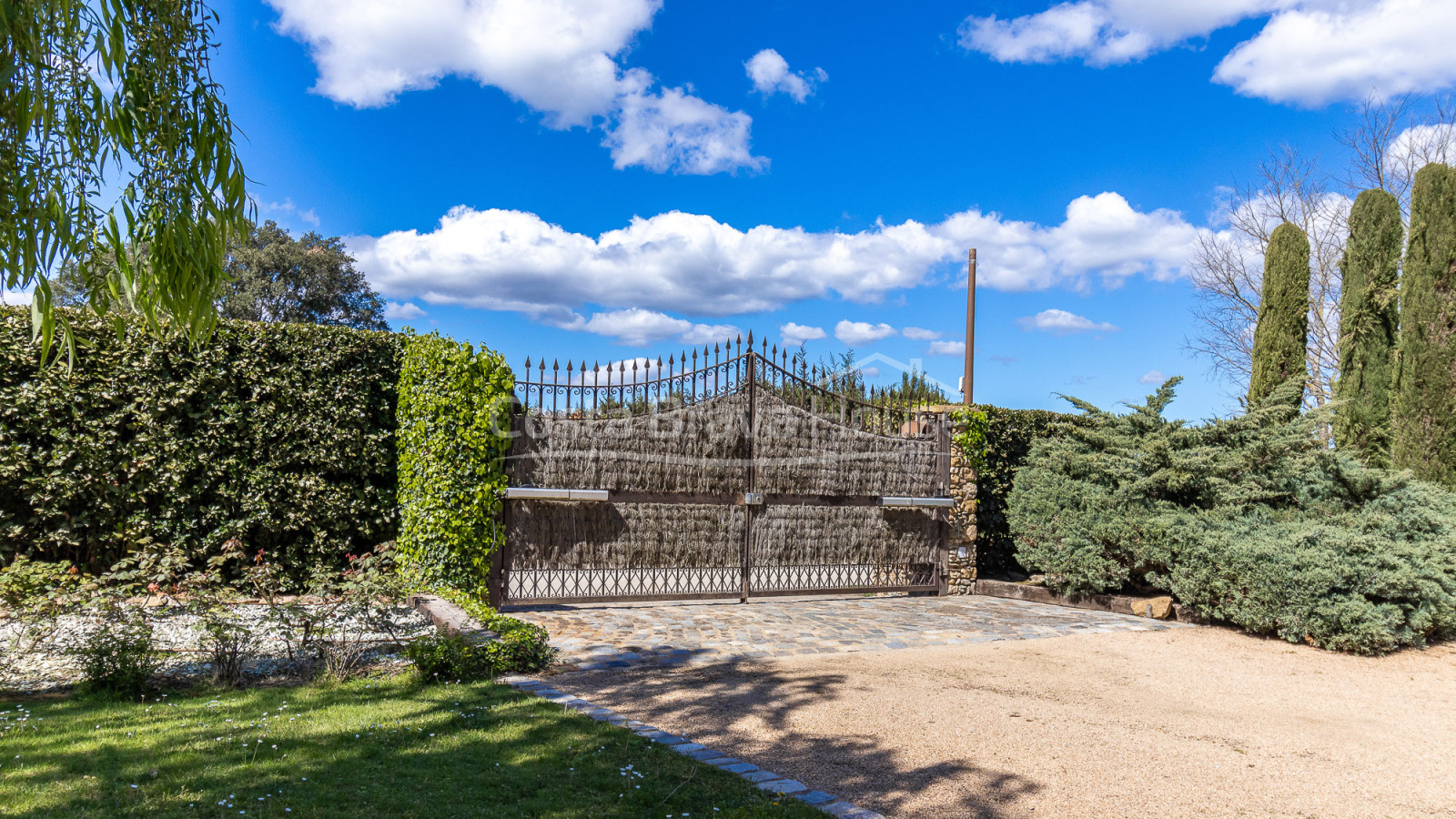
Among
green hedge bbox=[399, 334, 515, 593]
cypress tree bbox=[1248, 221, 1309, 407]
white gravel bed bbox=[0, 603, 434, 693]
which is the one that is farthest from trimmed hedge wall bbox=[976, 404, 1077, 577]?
white gravel bed bbox=[0, 603, 434, 693]

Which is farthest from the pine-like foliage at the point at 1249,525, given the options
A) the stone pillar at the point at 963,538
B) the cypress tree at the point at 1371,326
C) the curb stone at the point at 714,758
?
the curb stone at the point at 714,758

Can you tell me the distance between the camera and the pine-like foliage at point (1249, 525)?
716 cm

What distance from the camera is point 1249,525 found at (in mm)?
8133

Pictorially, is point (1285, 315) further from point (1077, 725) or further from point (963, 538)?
point (1077, 725)

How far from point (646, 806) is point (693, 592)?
564cm

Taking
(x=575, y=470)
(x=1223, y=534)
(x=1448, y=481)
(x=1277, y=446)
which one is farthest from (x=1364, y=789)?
(x=1448, y=481)

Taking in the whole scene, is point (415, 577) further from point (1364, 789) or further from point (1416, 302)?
point (1416, 302)

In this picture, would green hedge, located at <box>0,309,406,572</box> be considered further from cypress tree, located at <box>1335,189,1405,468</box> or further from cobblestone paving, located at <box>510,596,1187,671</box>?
cypress tree, located at <box>1335,189,1405,468</box>

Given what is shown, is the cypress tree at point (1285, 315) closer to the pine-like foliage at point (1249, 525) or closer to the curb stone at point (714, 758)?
the pine-like foliage at point (1249, 525)

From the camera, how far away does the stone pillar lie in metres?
10.3

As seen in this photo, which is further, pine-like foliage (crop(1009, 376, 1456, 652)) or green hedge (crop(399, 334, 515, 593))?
green hedge (crop(399, 334, 515, 593))

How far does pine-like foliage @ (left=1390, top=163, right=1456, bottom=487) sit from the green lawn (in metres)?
12.7

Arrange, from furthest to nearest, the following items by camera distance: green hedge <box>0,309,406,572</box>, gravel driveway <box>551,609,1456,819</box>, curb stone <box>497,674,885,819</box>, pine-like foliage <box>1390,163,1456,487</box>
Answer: pine-like foliage <box>1390,163,1456,487</box> < green hedge <box>0,309,406,572</box> < gravel driveway <box>551,609,1456,819</box> < curb stone <box>497,674,885,819</box>

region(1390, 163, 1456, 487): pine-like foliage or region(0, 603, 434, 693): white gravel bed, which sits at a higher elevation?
region(1390, 163, 1456, 487): pine-like foliage
